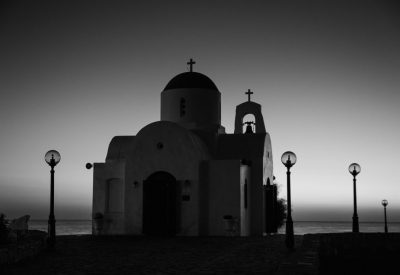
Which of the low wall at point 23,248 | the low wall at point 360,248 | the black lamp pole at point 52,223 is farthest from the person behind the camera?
the low wall at point 360,248

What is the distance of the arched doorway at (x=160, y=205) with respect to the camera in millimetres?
29859

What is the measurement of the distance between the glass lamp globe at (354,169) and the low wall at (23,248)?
49.3ft

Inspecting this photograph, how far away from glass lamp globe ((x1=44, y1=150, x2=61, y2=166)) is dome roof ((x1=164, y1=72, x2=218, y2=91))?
12.0 metres

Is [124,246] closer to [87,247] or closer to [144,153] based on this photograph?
[87,247]

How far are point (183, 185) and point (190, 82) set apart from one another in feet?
19.9

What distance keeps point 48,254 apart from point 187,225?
36.2 ft

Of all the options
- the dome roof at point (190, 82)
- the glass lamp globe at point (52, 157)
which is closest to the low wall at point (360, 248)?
the glass lamp globe at point (52, 157)

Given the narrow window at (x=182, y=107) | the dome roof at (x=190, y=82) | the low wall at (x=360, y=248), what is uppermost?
the dome roof at (x=190, y=82)

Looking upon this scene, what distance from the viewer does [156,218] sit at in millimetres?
30141

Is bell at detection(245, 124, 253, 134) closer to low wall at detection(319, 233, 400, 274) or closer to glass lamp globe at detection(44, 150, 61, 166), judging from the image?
low wall at detection(319, 233, 400, 274)

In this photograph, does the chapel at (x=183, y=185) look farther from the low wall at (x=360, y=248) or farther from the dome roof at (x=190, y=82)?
the low wall at (x=360, y=248)

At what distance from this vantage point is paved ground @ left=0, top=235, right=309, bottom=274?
15668 mm

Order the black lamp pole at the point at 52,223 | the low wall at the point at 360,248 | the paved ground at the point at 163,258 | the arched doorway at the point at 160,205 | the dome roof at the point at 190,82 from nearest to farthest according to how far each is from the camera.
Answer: the paved ground at the point at 163,258, the black lamp pole at the point at 52,223, the low wall at the point at 360,248, the arched doorway at the point at 160,205, the dome roof at the point at 190,82

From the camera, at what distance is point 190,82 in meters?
33.2
